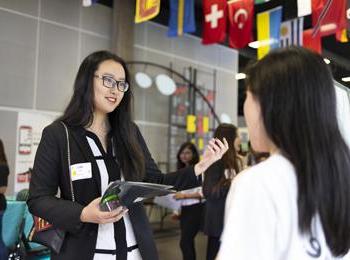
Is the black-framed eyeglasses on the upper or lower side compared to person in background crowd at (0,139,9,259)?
upper

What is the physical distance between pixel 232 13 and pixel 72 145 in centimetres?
448

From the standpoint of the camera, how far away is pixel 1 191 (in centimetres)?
331

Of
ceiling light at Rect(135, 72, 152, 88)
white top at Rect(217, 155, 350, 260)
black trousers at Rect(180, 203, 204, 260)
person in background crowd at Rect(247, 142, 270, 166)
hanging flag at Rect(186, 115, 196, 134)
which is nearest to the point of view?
white top at Rect(217, 155, 350, 260)

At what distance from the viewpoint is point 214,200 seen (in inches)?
130

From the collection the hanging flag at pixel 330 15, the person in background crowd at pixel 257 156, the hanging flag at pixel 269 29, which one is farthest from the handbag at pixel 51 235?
the hanging flag at pixel 269 29

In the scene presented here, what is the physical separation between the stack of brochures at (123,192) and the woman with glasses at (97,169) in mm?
45

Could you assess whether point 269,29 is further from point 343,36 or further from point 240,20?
point 343,36

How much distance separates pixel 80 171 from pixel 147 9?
3.59 metres

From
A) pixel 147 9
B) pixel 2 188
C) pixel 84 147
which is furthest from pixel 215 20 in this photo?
pixel 84 147

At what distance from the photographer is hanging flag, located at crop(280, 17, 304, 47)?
521cm

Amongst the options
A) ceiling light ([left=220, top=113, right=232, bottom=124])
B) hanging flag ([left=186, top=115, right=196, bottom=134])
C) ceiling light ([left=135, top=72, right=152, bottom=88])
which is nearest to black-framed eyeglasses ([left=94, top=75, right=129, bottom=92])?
ceiling light ([left=135, top=72, right=152, bottom=88])

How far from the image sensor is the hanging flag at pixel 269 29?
16.9ft

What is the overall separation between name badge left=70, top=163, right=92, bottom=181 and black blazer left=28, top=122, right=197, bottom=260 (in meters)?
0.01

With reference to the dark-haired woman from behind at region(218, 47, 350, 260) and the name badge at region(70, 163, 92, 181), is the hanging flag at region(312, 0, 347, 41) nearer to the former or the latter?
the name badge at region(70, 163, 92, 181)
